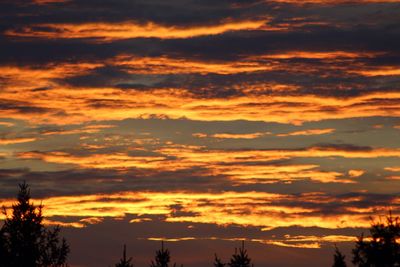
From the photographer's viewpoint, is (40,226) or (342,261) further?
(342,261)

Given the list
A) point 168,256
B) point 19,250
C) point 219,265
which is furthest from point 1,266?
point 219,265

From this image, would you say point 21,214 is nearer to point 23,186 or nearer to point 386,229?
point 23,186

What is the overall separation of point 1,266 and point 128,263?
13.9m

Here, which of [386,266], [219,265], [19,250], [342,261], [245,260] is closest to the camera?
[386,266]

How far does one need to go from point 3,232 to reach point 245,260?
22.3 m

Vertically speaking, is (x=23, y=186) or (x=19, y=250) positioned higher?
(x=23, y=186)

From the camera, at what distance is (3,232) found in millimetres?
58812

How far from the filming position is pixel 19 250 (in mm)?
58062

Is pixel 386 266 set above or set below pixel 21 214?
below

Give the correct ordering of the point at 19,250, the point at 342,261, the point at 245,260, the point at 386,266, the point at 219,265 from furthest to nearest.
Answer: the point at 219,265 < the point at 245,260 < the point at 342,261 < the point at 19,250 < the point at 386,266

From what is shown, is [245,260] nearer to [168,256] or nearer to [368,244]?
[168,256]

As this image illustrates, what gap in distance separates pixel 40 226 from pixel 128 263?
511 inches

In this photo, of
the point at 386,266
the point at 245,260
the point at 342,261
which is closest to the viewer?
the point at 386,266

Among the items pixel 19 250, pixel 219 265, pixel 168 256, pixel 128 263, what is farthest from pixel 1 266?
pixel 219 265
